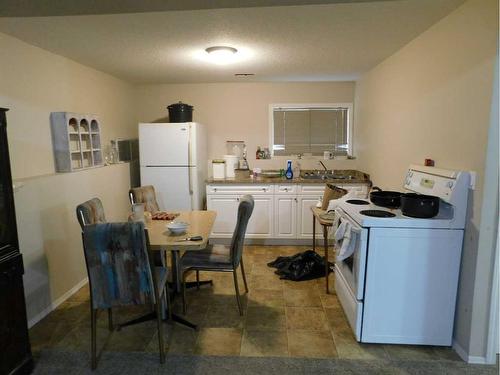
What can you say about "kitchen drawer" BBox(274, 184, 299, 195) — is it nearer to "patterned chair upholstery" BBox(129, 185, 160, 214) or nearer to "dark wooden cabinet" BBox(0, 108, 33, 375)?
"patterned chair upholstery" BBox(129, 185, 160, 214)

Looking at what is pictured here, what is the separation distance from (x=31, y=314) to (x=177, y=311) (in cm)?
109

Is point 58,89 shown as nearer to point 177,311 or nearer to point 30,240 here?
point 30,240

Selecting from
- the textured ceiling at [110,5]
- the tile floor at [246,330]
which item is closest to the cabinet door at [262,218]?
the tile floor at [246,330]

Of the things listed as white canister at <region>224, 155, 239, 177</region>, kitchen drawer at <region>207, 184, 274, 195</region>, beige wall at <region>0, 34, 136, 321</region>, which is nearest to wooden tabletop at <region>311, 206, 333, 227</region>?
kitchen drawer at <region>207, 184, 274, 195</region>

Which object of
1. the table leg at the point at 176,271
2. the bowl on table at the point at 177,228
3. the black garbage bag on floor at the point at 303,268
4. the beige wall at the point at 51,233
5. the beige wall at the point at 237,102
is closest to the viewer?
the bowl on table at the point at 177,228

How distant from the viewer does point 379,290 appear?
2.19 m

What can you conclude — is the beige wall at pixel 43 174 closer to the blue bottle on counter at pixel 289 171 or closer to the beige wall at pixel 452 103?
the blue bottle on counter at pixel 289 171

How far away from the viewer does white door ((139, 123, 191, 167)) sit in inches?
160

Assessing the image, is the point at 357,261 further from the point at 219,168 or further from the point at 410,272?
the point at 219,168

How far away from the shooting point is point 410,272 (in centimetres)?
215

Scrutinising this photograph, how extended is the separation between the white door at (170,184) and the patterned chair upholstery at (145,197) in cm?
73

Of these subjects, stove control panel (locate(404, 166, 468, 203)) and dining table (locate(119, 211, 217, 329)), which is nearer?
stove control panel (locate(404, 166, 468, 203))

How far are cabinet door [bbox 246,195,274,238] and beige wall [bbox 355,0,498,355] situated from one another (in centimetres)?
152

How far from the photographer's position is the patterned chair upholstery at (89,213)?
2283 mm
